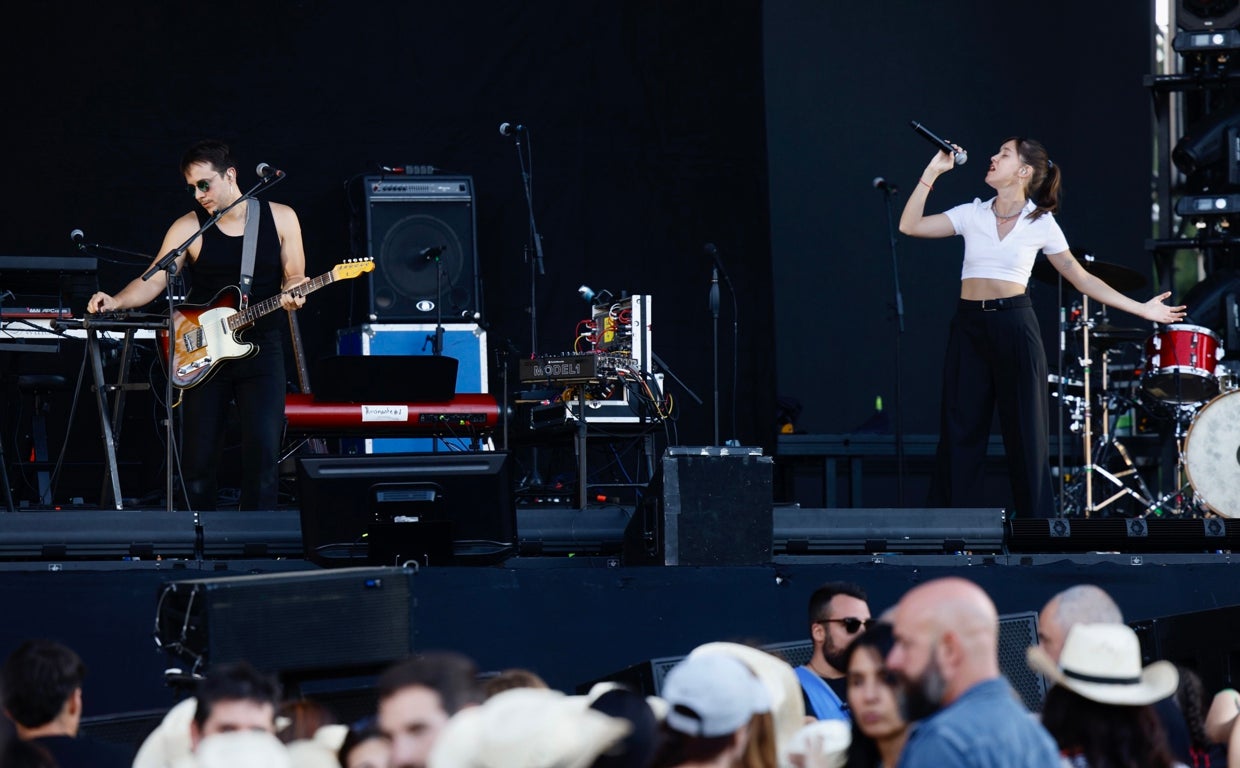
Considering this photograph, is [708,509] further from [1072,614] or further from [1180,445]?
[1180,445]

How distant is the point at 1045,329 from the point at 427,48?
15.4 feet

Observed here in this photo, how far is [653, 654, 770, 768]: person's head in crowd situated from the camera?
10.1 feet

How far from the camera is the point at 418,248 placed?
1030 cm

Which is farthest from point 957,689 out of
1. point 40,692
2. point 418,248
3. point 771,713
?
point 418,248

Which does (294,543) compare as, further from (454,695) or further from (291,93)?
(291,93)

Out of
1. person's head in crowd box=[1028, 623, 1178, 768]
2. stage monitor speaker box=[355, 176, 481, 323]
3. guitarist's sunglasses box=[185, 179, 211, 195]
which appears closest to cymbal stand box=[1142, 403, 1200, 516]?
stage monitor speaker box=[355, 176, 481, 323]

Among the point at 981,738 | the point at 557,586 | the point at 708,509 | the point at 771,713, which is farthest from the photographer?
the point at 708,509

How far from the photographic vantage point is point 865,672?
370 cm

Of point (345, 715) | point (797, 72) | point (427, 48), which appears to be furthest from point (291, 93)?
point (345, 715)

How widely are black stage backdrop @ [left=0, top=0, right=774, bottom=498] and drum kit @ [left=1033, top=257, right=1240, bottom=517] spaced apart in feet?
6.98

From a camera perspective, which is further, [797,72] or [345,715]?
[797,72]

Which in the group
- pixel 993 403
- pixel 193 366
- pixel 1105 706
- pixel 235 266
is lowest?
pixel 1105 706

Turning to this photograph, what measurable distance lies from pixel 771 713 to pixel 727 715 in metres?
0.24

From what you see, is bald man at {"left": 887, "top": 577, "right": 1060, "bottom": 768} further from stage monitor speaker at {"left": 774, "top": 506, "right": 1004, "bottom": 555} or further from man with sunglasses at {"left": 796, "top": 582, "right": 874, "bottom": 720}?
stage monitor speaker at {"left": 774, "top": 506, "right": 1004, "bottom": 555}
